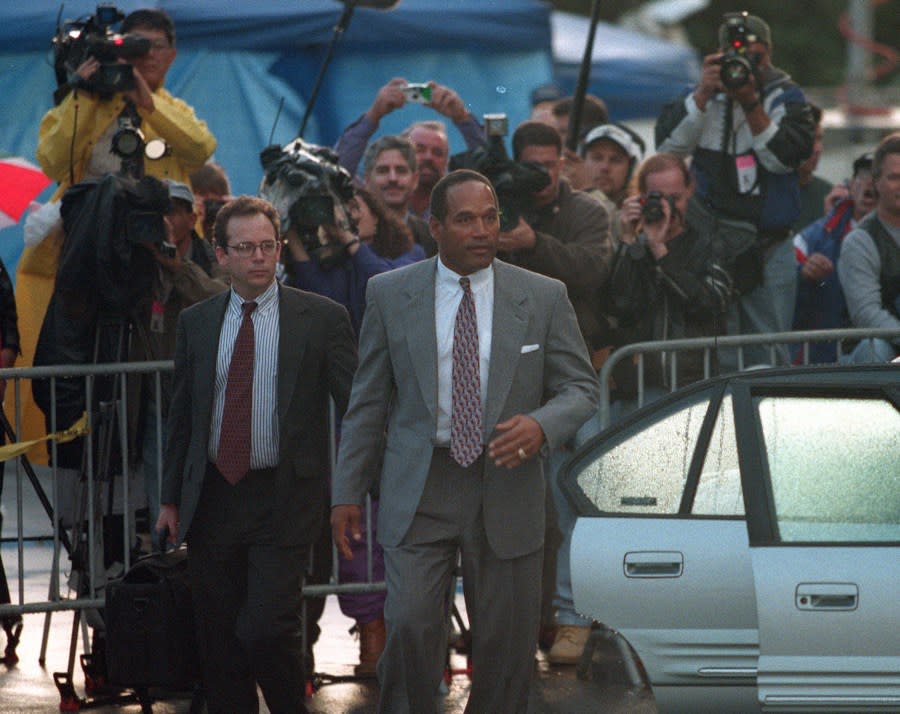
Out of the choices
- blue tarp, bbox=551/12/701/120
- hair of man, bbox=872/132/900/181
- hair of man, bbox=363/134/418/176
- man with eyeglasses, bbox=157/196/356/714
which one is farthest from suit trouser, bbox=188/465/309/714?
blue tarp, bbox=551/12/701/120

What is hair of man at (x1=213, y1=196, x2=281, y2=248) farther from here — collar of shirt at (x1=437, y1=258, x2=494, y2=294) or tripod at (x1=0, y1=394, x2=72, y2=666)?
tripod at (x1=0, y1=394, x2=72, y2=666)

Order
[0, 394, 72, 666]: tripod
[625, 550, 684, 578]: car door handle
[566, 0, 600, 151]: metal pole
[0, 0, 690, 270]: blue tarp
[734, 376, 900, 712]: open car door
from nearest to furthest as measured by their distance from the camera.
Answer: [734, 376, 900, 712]: open car door → [625, 550, 684, 578]: car door handle → [0, 394, 72, 666]: tripod → [566, 0, 600, 151]: metal pole → [0, 0, 690, 270]: blue tarp

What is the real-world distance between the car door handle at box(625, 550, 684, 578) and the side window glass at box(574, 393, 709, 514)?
15 centimetres

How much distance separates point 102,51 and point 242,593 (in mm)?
2934

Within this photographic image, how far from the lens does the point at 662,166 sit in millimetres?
9383

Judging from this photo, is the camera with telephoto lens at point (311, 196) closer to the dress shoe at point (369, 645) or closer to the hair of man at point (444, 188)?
the dress shoe at point (369, 645)

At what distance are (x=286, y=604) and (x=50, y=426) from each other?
1858 millimetres

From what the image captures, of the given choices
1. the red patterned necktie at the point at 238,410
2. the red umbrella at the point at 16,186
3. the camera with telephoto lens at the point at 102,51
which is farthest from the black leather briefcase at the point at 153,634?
the red umbrella at the point at 16,186

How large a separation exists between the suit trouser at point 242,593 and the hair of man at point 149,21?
10.6 feet

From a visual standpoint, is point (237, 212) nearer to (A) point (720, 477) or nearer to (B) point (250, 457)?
(B) point (250, 457)

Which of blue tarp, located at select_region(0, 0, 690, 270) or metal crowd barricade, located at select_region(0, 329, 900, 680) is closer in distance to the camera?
metal crowd barricade, located at select_region(0, 329, 900, 680)

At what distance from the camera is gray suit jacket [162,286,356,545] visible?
7059 mm

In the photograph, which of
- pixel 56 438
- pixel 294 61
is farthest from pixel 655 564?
pixel 294 61

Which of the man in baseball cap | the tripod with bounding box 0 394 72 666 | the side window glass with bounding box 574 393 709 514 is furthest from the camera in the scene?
the man in baseball cap
